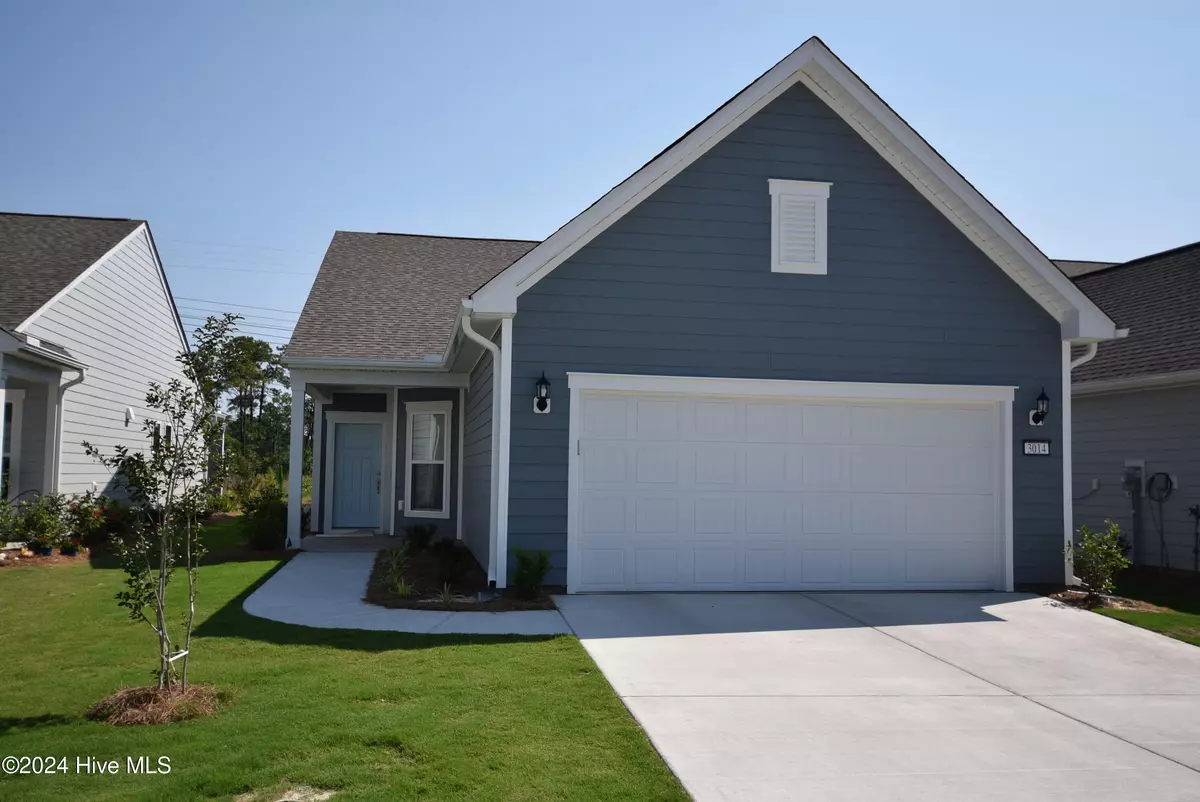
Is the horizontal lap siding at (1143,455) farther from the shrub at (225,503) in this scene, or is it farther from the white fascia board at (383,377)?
the shrub at (225,503)

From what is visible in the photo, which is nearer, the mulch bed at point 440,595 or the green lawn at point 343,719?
the green lawn at point 343,719

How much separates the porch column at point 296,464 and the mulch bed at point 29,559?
9.35 ft

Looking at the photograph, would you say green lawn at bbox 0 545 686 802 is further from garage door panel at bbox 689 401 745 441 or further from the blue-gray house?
garage door panel at bbox 689 401 745 441

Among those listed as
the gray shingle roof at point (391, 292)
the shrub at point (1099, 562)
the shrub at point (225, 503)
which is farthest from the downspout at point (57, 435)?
the shrub at point (1099, 562)

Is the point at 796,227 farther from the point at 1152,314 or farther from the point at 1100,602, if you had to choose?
the point at 1152,314

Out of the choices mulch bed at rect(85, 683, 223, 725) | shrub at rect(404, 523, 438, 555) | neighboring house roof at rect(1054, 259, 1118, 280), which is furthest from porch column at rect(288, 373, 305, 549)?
neighboring house roof at rect(1054, 259, 1118, 280)

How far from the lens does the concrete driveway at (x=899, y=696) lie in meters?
4.55

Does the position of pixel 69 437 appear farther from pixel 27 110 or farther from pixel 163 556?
pixel 163 556

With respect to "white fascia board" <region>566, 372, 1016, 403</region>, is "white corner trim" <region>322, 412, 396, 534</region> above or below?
below

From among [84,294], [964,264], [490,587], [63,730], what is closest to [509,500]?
[490,587]

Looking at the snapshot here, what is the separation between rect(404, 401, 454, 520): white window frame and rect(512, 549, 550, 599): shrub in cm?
589

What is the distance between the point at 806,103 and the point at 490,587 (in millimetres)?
6311

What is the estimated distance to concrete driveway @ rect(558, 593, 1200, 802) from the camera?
14.9ft

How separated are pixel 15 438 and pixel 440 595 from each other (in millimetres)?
9085
